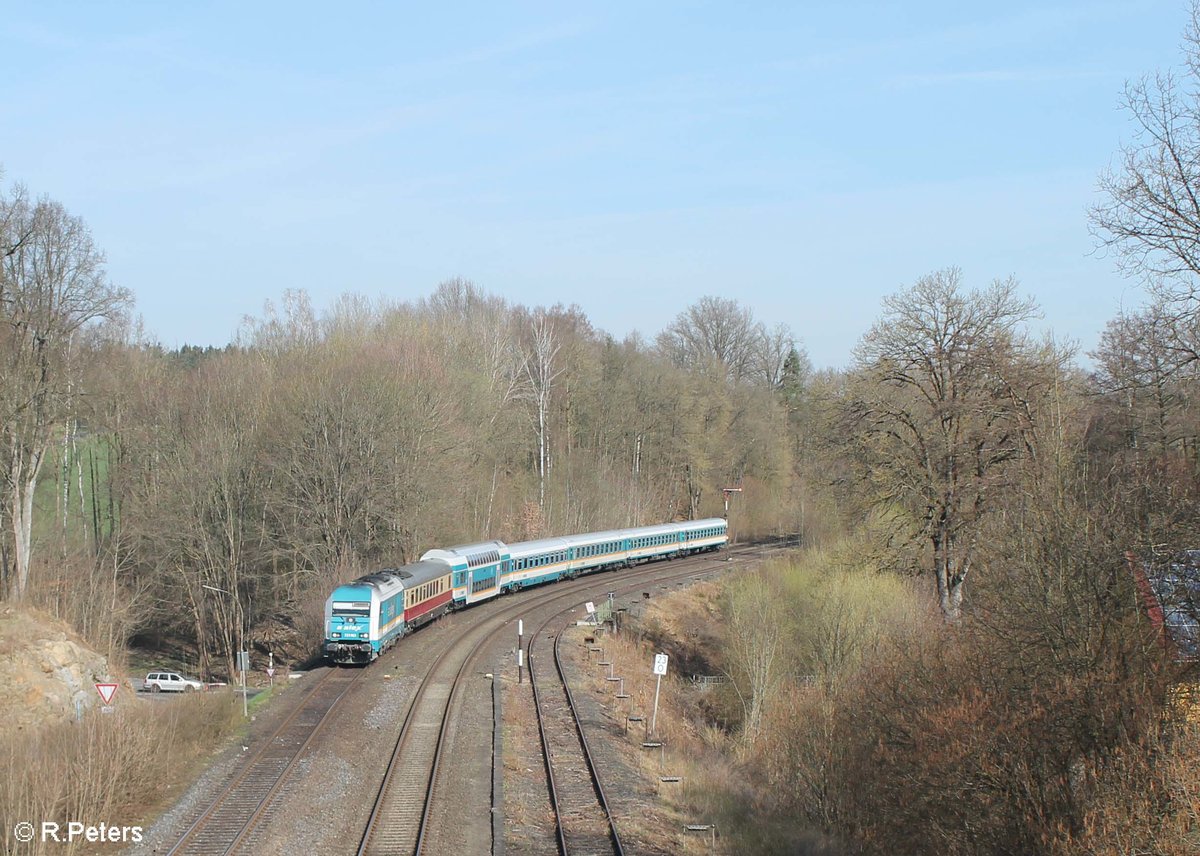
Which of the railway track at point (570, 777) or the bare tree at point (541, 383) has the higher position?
the bare tree at point (541, 383)

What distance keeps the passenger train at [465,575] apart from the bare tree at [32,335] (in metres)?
11.1

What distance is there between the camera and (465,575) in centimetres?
4075

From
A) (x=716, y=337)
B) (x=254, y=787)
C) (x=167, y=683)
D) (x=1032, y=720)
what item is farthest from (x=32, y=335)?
(x=716, y=337)

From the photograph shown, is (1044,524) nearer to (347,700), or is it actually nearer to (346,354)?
(347,700)

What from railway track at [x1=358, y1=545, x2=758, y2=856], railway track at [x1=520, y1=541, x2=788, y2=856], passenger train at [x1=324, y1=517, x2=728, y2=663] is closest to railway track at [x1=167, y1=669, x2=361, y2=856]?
railway track at [x1=358, y1=545, x2=758, y2=856]

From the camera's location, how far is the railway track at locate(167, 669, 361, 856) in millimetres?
15094

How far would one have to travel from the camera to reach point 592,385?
75125 millimetres

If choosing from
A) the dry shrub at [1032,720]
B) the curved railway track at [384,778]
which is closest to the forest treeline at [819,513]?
the dry shrub at [1032,720]

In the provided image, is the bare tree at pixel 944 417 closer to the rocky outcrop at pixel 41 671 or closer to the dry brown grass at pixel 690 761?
the dry brown grass at pixel 690 761

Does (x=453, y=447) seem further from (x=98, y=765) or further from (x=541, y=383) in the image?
(x=98, y=765)

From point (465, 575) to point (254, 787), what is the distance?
911 inches

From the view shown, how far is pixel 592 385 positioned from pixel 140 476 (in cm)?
3679

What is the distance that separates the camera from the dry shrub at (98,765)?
14188 millimetres

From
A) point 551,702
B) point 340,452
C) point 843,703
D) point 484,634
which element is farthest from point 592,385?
point 843,703
